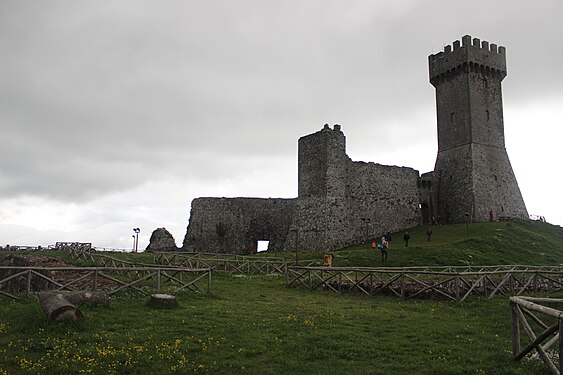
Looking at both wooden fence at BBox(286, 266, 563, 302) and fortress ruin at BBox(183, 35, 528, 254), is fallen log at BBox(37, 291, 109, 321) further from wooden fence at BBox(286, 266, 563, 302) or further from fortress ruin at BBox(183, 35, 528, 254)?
fortress ruin at BBox(183, 35, 528, 254)

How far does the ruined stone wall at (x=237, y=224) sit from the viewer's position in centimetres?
5378

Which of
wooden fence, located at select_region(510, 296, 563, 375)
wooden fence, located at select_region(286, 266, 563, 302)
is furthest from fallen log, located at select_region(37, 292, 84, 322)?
wooden fence, located at select_region(286, 266, 563, 302)

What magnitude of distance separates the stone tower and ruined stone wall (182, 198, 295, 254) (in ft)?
57.8

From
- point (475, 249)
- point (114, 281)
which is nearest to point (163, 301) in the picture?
point (114, 281)

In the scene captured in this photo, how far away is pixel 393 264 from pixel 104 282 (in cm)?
1796

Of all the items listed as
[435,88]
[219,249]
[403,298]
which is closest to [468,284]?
[403,298]

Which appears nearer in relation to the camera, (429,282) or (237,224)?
(429,282)

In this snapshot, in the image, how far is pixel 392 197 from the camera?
50500 mm

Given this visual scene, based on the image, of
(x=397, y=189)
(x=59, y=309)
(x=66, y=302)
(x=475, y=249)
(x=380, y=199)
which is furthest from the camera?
(x=397, y=189)

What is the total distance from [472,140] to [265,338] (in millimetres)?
45304

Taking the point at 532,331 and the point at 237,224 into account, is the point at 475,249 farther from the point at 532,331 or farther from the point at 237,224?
the point at 532,331

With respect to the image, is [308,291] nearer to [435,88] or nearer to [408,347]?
[408,347]

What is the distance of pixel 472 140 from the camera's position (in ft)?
167

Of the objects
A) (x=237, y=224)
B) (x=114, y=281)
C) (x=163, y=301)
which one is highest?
(x=237, y=224)
